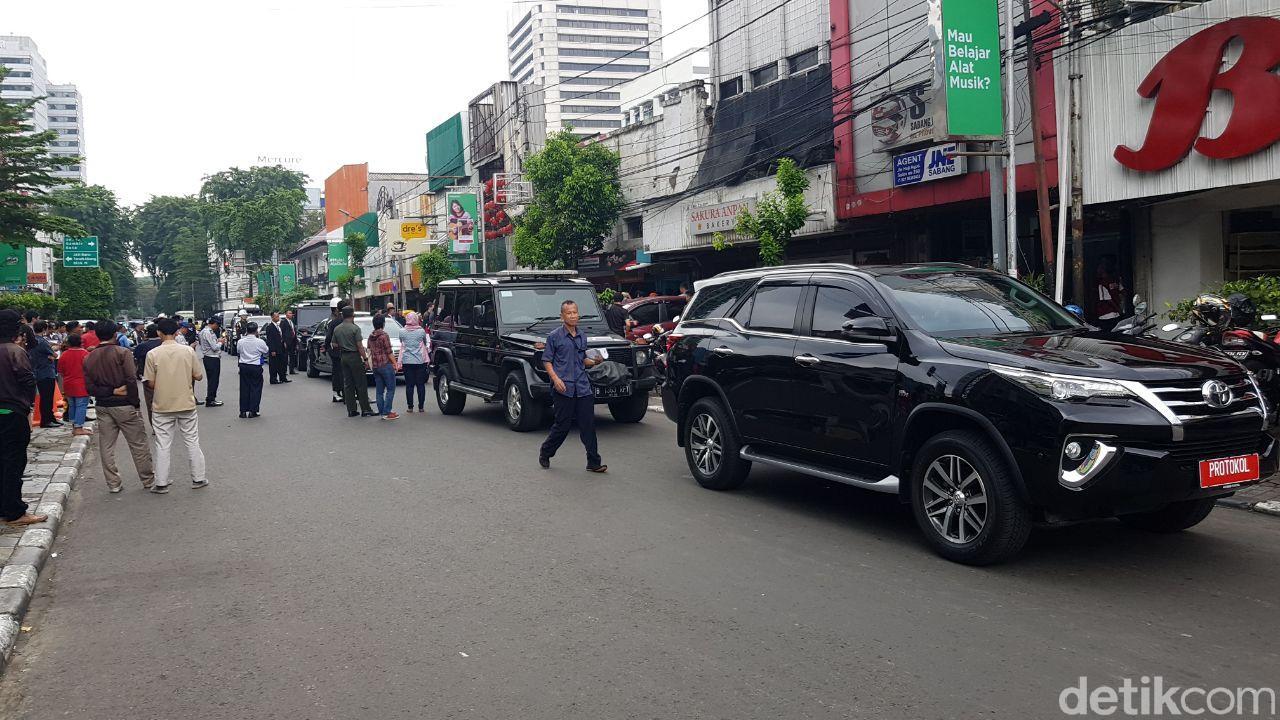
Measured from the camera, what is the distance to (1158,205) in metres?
15.6

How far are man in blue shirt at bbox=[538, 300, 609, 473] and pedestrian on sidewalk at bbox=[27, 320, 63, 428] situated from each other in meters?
9.40

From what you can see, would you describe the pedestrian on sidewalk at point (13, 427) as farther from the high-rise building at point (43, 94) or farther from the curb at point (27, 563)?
the high-rise building at point (43, 94)

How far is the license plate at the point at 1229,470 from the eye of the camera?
212 inches

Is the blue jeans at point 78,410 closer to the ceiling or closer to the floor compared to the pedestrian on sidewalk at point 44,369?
closer to the floor

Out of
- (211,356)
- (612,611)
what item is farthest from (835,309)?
(211,356)

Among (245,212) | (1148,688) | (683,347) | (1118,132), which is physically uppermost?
(245,212)

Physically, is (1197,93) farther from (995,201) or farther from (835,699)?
(835,699)

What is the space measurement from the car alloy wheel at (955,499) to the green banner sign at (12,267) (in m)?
49.5

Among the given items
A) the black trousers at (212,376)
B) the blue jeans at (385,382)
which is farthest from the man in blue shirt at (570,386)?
the black trousers at (212,376)

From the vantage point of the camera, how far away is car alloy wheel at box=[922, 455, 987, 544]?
230 inches

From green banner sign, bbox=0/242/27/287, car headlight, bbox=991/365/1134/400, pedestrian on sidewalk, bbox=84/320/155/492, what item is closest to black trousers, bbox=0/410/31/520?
pedestrian on sidewalk, bbox=84/320/155/492

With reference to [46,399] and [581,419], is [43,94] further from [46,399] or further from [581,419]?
[581,419]

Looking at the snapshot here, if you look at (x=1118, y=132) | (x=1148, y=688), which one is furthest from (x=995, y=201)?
(x=1148, y=688)

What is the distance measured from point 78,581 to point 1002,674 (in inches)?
233
